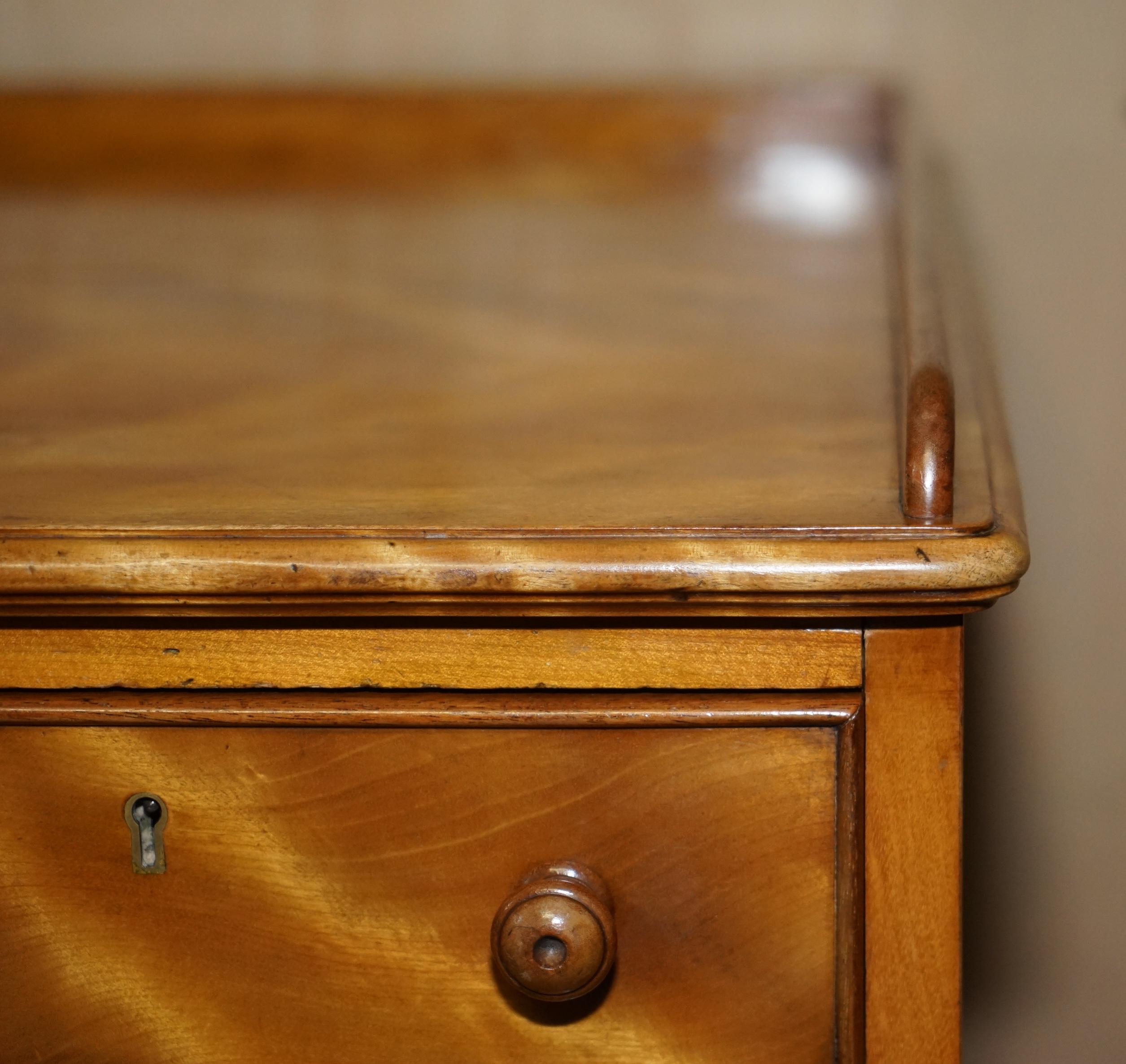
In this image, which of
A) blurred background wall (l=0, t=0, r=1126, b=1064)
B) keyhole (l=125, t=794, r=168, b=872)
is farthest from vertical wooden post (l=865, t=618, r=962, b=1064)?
blurred background wall (l=0, t=0, r=1126, b=1064)

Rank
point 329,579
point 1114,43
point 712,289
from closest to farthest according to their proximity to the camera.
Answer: point 329,579 < point 712,289 < point 1114,43

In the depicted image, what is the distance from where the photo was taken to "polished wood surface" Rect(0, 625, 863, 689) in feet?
1.18

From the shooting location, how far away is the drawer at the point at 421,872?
371mm

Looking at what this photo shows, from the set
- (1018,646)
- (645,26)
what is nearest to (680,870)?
(1018,646)

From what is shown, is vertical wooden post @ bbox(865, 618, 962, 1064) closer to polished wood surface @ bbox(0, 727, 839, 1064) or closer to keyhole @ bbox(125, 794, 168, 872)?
polished wood surface @ bbox(0, 727, 839, 1064)

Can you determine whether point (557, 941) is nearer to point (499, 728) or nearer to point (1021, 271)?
point (499, 728)

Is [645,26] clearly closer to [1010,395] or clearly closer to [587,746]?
[1010,395]

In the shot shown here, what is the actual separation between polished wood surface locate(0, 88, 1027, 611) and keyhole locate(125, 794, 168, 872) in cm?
8

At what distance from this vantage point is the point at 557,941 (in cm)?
37

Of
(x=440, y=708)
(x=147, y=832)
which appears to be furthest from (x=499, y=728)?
(x=147, y=832)

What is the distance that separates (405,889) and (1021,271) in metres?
0.62

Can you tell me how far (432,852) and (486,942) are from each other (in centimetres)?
4

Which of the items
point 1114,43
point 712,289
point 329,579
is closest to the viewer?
point 329,579

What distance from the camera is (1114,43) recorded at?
2.55 feet
